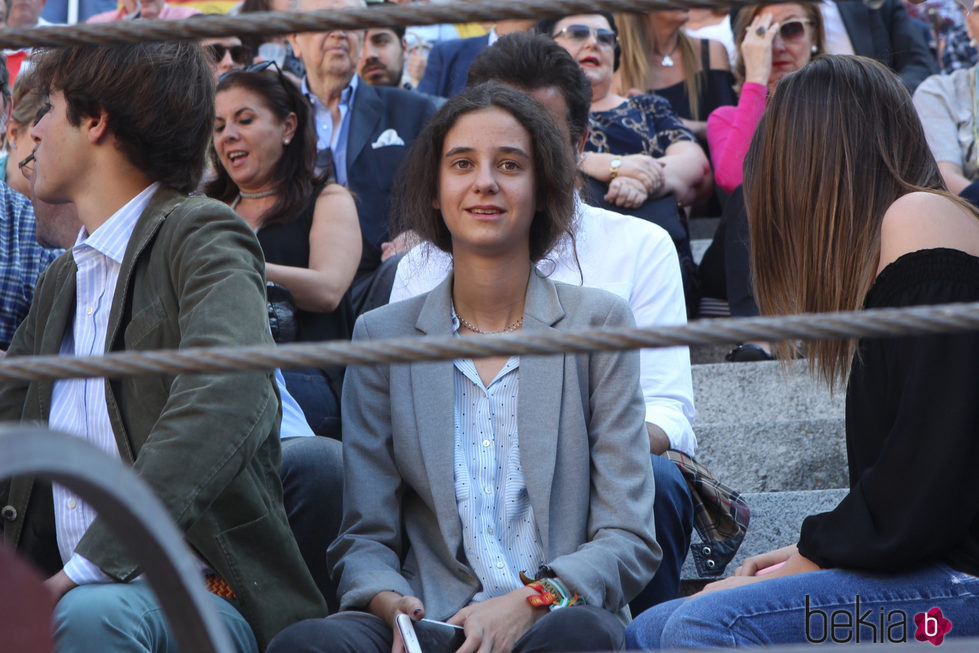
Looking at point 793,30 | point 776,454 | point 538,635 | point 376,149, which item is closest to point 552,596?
point 538,635

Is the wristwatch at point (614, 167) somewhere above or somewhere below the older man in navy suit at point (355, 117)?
below

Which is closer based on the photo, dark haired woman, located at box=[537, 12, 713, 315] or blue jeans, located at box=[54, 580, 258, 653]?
blue jeans, located at box=[54, 580, 258, 653]

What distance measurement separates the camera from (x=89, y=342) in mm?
2184

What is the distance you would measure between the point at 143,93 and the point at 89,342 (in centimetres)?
47

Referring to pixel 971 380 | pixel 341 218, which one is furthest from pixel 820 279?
pixel 341 218

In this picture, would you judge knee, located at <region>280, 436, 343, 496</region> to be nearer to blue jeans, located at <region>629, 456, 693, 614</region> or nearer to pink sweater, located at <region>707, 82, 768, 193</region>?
blue jeans, located at <region>629, 456, 693, 614</region>

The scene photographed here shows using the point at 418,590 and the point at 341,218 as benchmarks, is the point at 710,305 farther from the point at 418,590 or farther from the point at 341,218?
the point at 418,590

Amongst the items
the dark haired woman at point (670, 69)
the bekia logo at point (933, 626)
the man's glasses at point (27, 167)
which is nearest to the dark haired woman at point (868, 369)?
the bekia logo at point (933, 626)

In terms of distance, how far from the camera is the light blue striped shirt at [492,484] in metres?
2.32

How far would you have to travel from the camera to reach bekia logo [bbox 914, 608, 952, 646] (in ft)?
5.93

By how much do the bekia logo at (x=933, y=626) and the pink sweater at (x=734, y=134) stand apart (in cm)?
285

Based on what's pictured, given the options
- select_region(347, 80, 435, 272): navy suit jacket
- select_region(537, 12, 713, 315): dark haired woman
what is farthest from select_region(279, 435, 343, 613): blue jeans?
select_region(537, 12, 713, 315): dark haired woman

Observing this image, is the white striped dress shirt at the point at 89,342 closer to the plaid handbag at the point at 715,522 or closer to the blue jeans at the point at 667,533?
the blue jeans at the point at 667,533

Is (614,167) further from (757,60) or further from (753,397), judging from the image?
(757,60)
